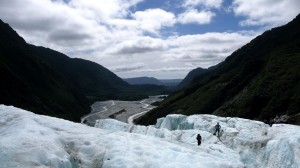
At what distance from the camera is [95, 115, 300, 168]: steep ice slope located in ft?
129

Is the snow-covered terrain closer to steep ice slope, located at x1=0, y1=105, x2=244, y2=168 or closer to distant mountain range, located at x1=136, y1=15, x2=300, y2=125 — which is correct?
steep ice slope, located at x1=0, y1=105, x2=244, y2=168

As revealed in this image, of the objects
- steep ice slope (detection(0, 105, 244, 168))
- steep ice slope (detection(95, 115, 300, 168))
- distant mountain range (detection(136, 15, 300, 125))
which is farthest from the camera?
distant mountain range (detection(136, 15, 300, 125))

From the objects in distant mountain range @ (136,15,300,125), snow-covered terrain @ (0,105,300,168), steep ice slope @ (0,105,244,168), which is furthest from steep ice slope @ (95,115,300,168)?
distant mountain range @ (136,15,300,125)

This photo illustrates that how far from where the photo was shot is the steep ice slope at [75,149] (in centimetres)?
2195

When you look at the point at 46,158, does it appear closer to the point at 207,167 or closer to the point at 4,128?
the point at 4,128

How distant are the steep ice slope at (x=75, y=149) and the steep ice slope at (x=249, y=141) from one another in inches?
331

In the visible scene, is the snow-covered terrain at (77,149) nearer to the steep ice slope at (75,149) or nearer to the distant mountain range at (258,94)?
the steep ice slope at (75,149)

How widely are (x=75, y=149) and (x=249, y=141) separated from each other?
30.3 m

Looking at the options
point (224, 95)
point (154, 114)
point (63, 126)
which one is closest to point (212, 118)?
point (63, 126)

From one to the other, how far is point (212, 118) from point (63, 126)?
44.4m

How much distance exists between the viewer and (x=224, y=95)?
550 ft

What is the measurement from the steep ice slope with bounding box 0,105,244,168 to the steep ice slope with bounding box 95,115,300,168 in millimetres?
8417

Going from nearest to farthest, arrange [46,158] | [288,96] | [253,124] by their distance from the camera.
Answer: [46,158] → [253,124] → [288,96]

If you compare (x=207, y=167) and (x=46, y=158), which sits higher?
(x=46, y=158)
